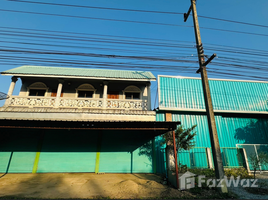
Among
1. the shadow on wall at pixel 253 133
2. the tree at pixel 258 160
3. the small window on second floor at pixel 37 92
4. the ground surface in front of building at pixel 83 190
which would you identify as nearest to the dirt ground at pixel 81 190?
the ground surface in front of building at pixel 83 190

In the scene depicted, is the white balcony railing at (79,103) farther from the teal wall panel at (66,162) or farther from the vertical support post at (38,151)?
the teal wall panel at (66,162)

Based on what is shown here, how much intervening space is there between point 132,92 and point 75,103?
5.14 meters

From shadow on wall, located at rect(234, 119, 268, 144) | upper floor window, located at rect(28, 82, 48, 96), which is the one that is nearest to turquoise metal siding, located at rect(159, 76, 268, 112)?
shadow on wall, located at rect(234, 119, 268, 144)

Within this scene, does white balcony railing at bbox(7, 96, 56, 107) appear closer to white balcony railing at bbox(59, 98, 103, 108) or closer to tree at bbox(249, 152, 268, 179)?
white balcony railing at bbox(59, 98, 103, 108)

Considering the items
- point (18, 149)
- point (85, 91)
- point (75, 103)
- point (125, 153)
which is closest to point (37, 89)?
point (85, 91)

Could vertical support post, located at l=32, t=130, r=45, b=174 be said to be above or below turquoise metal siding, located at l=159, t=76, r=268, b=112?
below

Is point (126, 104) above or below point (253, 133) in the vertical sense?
above

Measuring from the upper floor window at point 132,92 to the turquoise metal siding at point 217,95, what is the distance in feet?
6.70

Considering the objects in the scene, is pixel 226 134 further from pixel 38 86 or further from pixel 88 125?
pixel 38 86

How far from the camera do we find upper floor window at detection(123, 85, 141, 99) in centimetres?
1328

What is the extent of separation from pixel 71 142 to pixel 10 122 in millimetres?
4317

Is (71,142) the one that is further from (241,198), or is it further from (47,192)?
(241,198)

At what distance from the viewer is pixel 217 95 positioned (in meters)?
13.4

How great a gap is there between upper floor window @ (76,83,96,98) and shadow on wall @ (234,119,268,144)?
13120 mm
